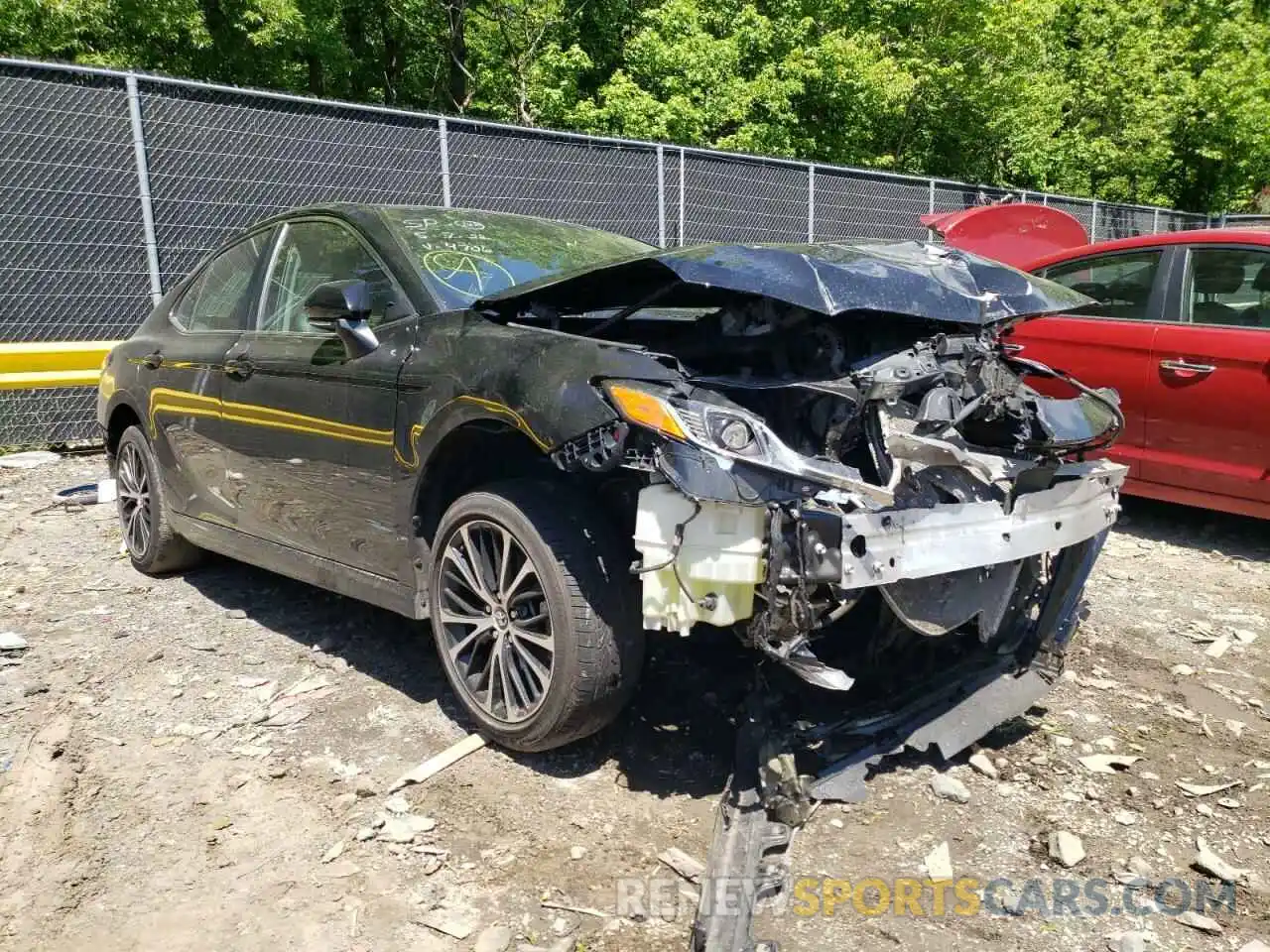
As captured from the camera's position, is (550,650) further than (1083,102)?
No

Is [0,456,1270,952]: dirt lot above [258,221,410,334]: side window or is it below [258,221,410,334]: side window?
below

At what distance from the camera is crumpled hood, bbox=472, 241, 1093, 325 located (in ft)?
8.95

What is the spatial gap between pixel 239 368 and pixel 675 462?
2286mm

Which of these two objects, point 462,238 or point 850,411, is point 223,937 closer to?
point 850,411

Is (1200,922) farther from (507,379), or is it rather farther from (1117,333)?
(1117,333)

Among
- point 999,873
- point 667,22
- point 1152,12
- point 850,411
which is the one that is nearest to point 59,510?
point 850,411

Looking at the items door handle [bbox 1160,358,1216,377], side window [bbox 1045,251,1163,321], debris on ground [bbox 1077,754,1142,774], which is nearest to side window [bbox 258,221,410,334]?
debris on ground [bbox 1077,754,1142,774]

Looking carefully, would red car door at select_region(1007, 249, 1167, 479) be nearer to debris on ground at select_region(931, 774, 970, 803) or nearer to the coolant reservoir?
debris on ground at select_region(931, 774, 970, 803)

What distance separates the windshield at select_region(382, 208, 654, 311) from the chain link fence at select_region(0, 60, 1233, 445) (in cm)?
526

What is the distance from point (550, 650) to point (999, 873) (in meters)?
1.33

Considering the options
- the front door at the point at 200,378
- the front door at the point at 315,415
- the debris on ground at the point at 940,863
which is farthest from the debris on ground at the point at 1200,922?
the front door at the point at 200,378

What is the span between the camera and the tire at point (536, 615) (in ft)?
9.27

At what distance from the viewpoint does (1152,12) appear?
2356 cm

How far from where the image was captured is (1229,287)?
5.29 metres
